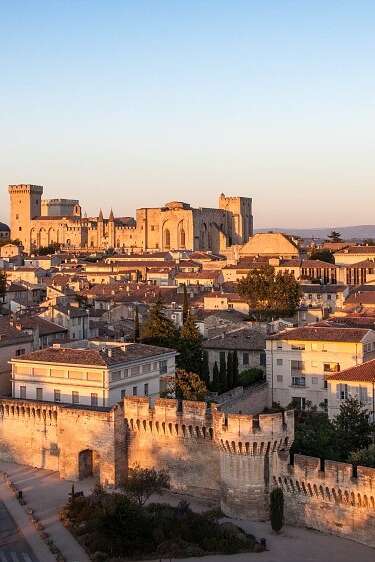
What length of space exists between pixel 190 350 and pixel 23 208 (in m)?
129

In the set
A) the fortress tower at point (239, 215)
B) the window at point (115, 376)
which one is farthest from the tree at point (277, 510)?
the fortress tower at point (239, 215)

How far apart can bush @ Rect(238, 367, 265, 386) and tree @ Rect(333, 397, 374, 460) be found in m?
9.05

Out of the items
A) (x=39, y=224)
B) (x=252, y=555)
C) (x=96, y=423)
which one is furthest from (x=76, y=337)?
(x=39, y=224)

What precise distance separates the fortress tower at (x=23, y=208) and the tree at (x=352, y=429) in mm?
133704

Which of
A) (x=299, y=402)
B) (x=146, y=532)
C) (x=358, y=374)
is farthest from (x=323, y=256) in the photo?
(x=146, y=532)

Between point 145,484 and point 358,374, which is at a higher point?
point 358,374

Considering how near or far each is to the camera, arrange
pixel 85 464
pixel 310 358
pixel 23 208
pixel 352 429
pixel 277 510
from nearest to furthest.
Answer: pixel 277 510, pixel 352 429, pixel 85 464, pixel 310 358, pixel 23 208

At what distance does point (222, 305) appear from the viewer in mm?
67625

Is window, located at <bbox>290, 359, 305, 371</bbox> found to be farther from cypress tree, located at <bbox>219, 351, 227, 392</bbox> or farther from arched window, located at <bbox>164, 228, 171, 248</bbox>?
arched window, located at <bbox>164, 228, 171, 248</bbox>

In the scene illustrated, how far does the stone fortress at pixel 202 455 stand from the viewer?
90.5ft

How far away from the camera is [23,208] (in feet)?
554

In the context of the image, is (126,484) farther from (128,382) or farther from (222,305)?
(222,305)

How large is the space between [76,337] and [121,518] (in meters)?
26.2

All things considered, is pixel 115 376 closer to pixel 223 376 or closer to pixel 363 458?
pixel 223 376
